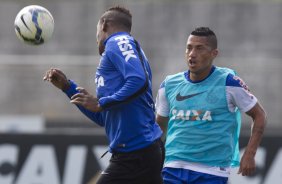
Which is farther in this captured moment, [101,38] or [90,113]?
[90,113]

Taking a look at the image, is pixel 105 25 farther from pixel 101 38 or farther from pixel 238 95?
pixel 238 95

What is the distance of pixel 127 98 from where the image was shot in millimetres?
6102

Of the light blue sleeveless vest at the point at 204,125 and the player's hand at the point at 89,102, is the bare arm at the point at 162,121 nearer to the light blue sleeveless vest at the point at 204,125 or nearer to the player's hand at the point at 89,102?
the light blue sleeveless vest at the point at 204,125

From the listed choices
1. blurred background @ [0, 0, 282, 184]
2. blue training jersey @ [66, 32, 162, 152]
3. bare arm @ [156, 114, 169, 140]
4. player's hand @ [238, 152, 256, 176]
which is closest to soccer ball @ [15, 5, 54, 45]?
blue training jersey @ [66, 32, 162, 152]

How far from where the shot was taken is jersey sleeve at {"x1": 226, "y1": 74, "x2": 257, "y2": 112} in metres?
6.80

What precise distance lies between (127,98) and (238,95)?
1107 millimetres

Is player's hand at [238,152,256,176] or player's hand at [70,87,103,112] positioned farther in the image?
player's hand at [238,152,256,176]

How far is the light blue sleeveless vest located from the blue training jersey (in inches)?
19.5

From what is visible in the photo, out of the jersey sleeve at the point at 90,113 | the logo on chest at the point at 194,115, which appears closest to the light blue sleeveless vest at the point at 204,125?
the logo on chest at the point at 194,115

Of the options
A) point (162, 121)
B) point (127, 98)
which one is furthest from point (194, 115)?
point (127, 98)

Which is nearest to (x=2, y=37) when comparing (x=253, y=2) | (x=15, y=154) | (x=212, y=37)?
(x=253, y=2)

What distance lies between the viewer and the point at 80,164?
33.3ft

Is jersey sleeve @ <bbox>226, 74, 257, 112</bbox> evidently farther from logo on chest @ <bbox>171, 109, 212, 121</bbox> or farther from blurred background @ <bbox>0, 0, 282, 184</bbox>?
blurred background @ <bbox>0, 0, 282, 184</bbox>

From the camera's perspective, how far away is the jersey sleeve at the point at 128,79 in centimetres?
609
